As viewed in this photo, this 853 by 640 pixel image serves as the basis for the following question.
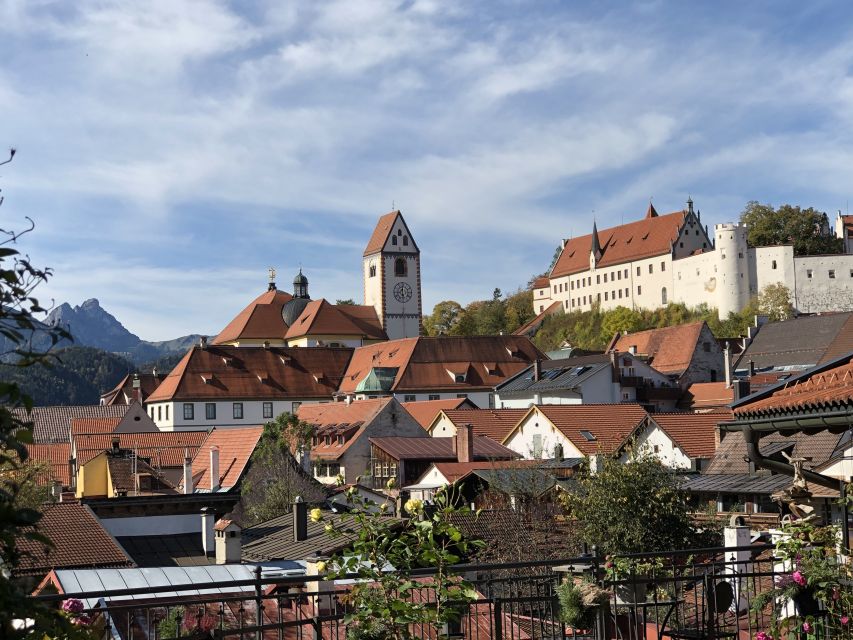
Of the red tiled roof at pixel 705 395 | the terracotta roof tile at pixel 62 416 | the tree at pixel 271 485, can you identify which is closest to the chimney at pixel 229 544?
the tree at pixel 271 485

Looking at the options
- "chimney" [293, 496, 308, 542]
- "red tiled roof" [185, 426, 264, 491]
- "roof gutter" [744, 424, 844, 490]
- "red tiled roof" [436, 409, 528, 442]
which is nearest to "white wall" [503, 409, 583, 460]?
"red tiled roof" [436, 409, 528, 442]

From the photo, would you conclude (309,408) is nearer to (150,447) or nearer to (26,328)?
(150,447)

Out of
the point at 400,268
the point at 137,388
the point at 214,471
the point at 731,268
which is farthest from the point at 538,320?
the point at 214,471

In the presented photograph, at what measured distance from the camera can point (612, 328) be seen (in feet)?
401

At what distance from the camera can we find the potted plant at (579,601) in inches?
289

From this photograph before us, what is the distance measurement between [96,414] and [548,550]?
194 feet

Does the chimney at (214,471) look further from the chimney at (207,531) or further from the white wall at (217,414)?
the white wall at (217,414)

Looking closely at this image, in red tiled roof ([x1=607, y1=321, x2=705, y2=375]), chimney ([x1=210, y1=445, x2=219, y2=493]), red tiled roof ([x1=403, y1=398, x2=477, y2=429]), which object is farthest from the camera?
red tiled roof ([x1=607, y1=321, x2=705, y2=375])

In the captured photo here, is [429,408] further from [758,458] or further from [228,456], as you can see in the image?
[758,458]

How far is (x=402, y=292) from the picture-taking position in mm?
125562

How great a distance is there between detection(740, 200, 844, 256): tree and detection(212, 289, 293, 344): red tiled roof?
1933 inches

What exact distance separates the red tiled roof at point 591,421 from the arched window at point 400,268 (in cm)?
7056

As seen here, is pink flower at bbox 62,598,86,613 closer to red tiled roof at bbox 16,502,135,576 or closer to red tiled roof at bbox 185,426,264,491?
red tiled roof at bbox 16,502,135,576

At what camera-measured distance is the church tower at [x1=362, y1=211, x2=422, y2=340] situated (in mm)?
123938
